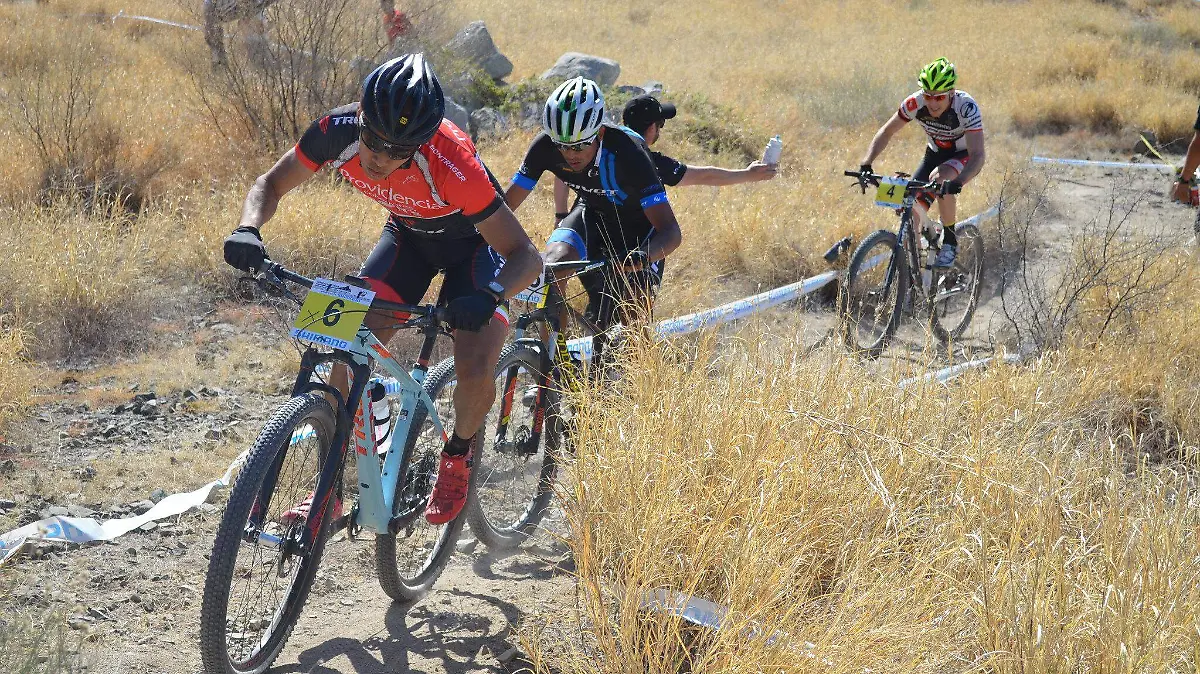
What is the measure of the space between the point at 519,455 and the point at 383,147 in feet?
5.89

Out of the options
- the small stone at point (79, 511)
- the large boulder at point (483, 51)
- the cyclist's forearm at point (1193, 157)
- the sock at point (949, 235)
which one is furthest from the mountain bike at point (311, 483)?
the large boulder at point (483, 51)

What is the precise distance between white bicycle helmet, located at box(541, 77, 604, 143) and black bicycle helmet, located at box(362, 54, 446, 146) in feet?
4.85

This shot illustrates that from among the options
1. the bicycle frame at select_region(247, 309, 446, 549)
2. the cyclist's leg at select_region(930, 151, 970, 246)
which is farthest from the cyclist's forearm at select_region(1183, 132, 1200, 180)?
the bicycle frame at select_region(247, 309, 446, 549)

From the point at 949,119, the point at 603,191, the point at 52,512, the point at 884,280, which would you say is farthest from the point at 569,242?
the point at 949,119

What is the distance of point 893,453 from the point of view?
3.90 m

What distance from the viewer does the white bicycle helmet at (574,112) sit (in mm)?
4906

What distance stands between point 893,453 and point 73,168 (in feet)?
24.1

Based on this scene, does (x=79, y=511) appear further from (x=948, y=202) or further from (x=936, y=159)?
(x=936, y=159)

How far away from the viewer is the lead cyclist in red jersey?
340 cm

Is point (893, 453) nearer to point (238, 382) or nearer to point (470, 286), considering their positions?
point (470, 286)

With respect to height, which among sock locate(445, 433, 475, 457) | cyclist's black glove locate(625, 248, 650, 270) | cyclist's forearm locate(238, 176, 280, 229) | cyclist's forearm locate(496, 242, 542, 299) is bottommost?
sock locate(445, 433, 475, 457)

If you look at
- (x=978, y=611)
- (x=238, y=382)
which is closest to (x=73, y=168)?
(x=238, y=382)

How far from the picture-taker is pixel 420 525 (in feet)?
13.6

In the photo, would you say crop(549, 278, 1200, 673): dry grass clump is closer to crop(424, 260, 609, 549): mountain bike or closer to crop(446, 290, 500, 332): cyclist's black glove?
crop(424, 260, 609, 549): mountain bike
